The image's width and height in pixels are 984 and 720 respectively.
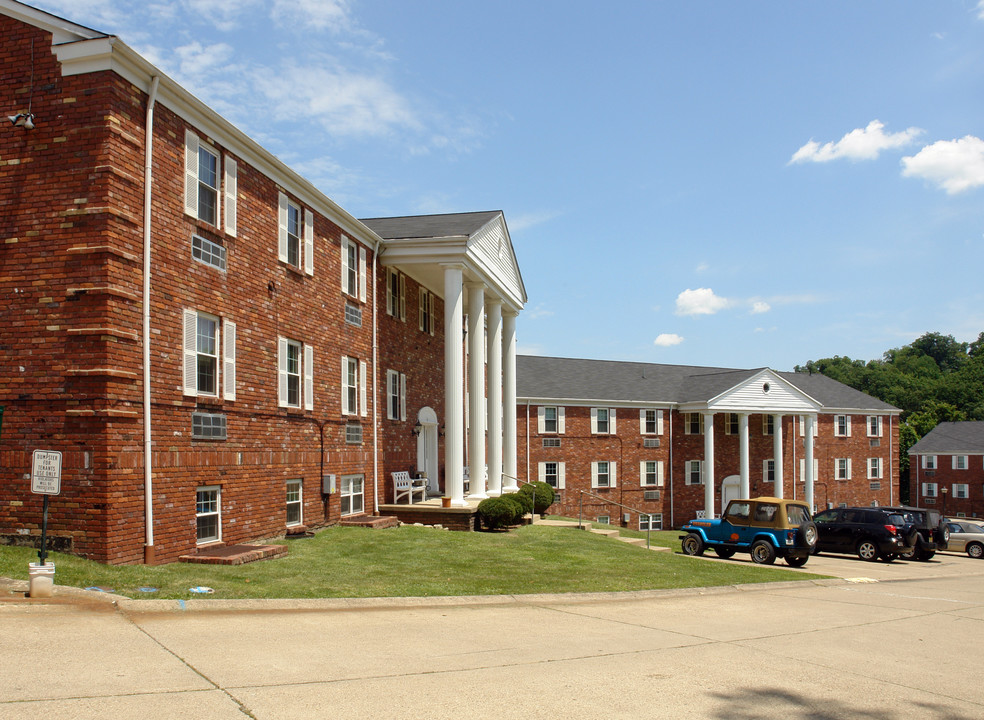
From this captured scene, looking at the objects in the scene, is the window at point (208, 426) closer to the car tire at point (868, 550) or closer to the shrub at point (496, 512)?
the shrub at point (496, 512)

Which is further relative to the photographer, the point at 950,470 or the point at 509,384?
the point at 950,470

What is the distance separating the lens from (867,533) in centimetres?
2605

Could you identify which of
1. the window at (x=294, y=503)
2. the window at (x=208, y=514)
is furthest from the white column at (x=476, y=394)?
the window at (x=208, y=514)

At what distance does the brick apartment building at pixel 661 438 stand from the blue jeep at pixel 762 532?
17.5 metres

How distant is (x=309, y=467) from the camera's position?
19422mm

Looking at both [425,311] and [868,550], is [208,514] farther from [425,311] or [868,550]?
[868,550]

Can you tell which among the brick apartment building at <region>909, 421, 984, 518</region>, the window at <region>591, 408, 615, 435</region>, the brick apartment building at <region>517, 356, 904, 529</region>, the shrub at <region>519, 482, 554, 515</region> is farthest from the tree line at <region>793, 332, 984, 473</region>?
the shrub at <region>519, 482, 554, 515</region>

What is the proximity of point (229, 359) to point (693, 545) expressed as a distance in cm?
1436

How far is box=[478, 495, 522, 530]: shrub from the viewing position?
22953mm

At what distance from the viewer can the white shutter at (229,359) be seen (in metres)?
15.8

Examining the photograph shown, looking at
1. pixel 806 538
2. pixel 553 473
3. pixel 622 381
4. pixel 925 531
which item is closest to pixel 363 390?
pixel 806 538

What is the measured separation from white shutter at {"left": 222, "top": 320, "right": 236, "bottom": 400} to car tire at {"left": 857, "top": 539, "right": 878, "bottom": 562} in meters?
20.2

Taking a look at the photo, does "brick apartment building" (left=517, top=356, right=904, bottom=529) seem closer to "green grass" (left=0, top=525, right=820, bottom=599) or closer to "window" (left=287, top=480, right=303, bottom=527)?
"green grass" (left=0, top=525, right=820, bottom=599)

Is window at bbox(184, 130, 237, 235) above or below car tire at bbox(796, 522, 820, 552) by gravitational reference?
above
